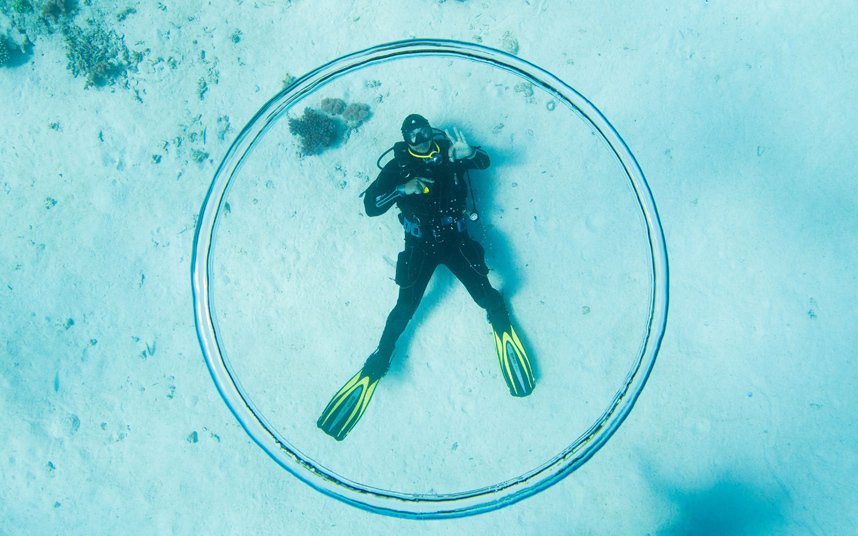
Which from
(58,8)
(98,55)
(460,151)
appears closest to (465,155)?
(460,151)

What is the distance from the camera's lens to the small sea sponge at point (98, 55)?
703 cm

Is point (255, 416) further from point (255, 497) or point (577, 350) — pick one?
point (577, 350)

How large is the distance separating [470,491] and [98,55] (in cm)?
793

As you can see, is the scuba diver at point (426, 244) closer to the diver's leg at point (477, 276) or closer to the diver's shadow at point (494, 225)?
the diver's leg at point (477, 276)

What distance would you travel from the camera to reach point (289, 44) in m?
7.01

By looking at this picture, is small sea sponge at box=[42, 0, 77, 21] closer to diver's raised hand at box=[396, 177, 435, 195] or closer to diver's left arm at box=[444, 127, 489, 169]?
diver's raised hand at box=[396, 177, 435, 195]

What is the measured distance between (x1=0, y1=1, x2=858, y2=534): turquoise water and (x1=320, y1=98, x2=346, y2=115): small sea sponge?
196 mm

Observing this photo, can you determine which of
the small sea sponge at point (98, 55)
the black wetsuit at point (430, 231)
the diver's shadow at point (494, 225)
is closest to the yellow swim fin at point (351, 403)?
the black wetsuit at point (430, 231)

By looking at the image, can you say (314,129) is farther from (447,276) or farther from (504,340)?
(504,340)

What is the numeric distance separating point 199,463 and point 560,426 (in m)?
4.93

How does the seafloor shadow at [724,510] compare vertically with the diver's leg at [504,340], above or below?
below

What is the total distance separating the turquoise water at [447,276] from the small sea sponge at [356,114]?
0.16m

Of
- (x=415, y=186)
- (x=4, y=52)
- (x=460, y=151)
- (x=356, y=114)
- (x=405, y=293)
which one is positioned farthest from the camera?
(x=4, y=52)

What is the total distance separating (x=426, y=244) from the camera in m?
6.10
